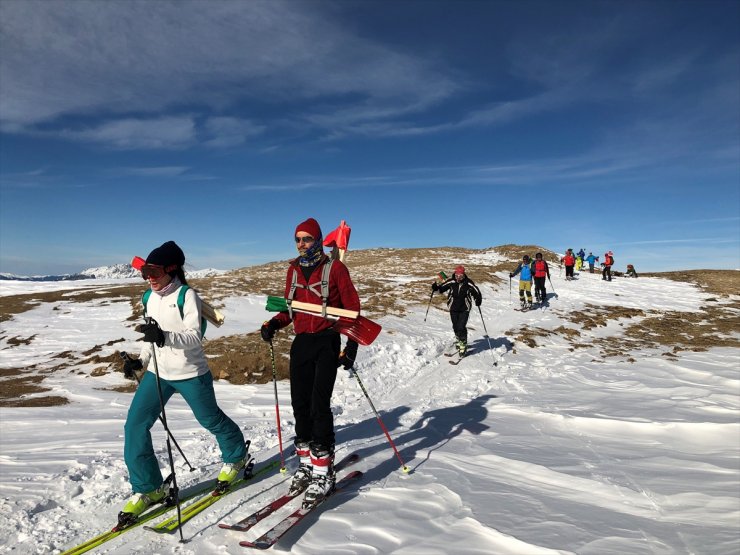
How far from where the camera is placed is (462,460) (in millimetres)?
5660

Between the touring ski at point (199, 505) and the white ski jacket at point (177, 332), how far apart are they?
1.32 m

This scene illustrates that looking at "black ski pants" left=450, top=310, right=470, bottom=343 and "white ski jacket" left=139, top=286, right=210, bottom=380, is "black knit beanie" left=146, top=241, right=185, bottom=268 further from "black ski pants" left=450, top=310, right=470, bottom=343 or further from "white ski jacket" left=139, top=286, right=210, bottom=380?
"black ski pants" left=450, top=310, right=470, bottom=343

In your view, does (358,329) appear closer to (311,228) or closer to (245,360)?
(311,228)

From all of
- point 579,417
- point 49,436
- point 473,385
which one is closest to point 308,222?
point 49,436

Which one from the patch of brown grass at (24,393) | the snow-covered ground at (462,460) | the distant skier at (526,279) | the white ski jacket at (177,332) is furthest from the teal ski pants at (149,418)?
the distant skier at (526,279)

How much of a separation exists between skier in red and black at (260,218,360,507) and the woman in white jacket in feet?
2.53

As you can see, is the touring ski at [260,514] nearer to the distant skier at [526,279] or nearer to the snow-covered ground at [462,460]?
the snow-covered ground at [462,460]

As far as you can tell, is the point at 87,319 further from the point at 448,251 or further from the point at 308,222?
the point at 448,251

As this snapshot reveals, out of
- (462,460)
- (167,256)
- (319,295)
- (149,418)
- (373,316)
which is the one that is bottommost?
(462,460)

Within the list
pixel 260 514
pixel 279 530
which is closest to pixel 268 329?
pixel 260 514

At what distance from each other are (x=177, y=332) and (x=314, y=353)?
4.66 ft

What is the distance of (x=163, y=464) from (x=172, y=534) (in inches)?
74.2

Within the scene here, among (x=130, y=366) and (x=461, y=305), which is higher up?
(x=130, y=366)

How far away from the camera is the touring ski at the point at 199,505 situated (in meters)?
3.87
